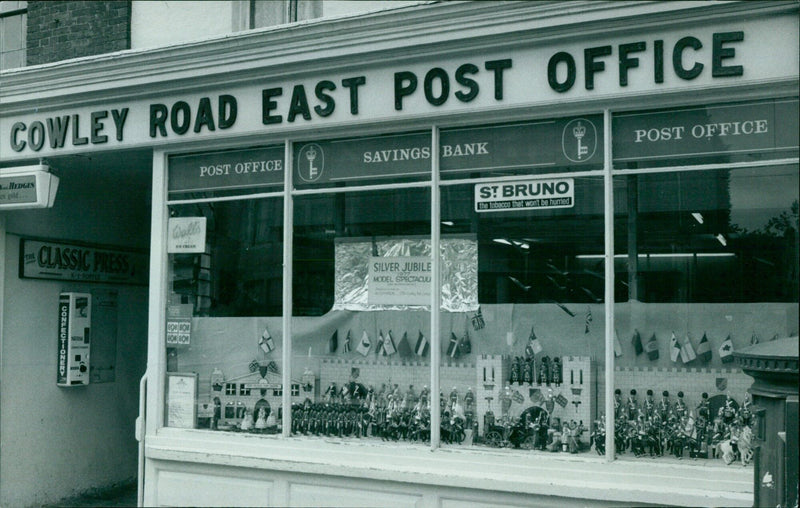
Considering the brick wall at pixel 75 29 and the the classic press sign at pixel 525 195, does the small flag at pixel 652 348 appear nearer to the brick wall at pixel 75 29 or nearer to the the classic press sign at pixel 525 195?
the the classic press sign at pixel 525 195

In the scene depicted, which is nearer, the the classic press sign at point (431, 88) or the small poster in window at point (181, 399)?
the the classic press sign at point (431, 88)

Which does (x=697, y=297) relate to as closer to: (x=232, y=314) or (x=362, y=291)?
(x=362, y=291)

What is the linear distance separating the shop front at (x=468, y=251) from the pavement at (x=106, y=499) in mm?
1928

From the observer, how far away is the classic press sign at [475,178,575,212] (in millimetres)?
6508

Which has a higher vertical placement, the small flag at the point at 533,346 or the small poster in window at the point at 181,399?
the small flag at the point at 533,346

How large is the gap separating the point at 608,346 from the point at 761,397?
140cm

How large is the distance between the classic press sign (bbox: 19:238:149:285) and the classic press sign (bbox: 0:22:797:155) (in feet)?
3.66

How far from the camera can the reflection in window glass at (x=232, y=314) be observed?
759 cm

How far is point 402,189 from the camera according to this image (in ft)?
23.2

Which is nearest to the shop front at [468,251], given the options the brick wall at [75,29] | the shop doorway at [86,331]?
the brick wall at [75,29]

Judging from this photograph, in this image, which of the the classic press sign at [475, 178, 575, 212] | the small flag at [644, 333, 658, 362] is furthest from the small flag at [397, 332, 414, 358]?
the small flag at [644, 333, 658, 362]

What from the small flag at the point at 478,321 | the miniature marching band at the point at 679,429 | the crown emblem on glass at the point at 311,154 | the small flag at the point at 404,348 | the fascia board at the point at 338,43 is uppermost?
the fascia board at the point at 338,43

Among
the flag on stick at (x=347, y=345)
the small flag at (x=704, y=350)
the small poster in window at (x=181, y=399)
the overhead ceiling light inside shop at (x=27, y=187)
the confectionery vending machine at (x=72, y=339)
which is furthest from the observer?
the confectionery vending machine at (x=72, y=339)

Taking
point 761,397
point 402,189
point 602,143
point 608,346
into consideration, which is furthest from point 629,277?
point 402,189
